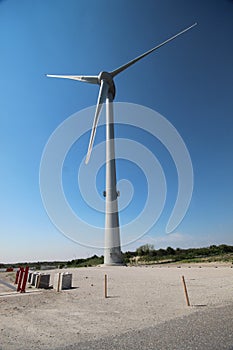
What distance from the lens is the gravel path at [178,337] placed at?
20.0 feet

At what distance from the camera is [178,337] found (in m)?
6.70

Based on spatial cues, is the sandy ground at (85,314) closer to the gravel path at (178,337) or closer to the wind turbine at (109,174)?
the gravel path at (178,337)

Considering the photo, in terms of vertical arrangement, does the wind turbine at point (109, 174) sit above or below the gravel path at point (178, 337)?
above

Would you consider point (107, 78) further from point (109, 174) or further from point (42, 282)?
point (42, 282)

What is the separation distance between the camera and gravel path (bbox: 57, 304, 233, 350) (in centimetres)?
609

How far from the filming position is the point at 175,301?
1195cm

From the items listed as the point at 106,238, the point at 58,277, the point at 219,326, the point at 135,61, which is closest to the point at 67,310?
the point at 219,326

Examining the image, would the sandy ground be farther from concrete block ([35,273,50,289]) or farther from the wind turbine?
the wind turbine

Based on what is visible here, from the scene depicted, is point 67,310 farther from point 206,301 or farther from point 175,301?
point 206,301

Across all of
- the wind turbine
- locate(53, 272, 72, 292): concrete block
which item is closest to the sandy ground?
locate(53, 272, 72, 292): concrete block

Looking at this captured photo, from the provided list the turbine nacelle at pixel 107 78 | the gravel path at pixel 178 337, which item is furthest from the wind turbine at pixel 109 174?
the gravel path at pixel 178 337

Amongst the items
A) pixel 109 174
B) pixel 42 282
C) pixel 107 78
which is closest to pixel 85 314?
pixel 42 282

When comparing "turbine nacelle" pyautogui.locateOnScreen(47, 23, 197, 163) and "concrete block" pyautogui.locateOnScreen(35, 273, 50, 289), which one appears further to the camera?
"turbine nacelle" pyautogui.locateOnScreen(47, 23, 197, 163)

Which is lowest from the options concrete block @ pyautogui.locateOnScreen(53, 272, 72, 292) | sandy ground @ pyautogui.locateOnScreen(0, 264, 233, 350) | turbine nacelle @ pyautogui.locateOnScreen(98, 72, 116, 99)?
sandy ground @ pyautogui.locateOnScreen(0, 264, 233, 350)
